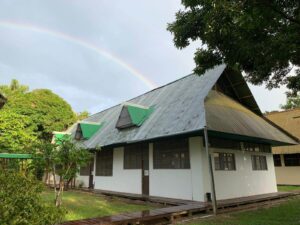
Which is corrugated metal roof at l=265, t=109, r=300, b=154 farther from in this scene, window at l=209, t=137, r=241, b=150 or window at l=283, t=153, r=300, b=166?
window at l=209, t=137, r=241, b=150

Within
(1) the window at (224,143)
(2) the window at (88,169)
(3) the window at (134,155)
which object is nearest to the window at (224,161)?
(1) the window at (224,143)

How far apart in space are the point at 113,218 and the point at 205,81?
1034cm

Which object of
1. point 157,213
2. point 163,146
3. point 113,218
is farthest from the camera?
point 163,146

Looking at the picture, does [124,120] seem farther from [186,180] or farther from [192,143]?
[186,180]

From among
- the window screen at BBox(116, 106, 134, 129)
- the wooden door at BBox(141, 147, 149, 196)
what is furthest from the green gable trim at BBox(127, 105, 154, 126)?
the wooden door at BBox(141, 147, 149, 196)

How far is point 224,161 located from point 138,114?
637 cm

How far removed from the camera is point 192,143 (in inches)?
507

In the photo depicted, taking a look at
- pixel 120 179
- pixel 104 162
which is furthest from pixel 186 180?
pixel 104 162

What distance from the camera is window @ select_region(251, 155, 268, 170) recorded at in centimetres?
1627

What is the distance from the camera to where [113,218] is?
322 inches

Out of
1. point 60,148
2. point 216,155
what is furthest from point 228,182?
point 60,148

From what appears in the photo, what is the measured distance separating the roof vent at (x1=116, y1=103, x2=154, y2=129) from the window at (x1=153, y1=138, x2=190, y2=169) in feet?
7.99

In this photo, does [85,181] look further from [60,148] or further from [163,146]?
[60,148]

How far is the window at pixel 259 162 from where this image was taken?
1627 cm
